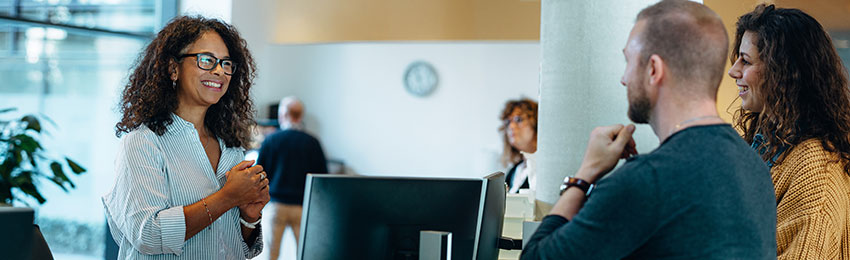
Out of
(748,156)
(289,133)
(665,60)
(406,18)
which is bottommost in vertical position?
(289,133)

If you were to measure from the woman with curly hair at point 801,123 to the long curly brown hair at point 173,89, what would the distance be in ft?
5.05

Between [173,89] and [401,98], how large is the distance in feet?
21.9

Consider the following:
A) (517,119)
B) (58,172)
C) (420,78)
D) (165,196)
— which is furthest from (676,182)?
(420,78)

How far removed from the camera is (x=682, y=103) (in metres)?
1.49

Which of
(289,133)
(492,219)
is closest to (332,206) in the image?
(492,219)

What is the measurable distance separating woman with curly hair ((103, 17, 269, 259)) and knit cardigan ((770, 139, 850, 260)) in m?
1.47

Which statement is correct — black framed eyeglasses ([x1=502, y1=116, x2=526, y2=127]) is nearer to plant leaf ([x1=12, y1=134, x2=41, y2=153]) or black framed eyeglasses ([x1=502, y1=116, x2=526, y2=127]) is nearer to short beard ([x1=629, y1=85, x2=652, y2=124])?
plant leaf ([x1=12, y1=134, x2=41, y2=153])

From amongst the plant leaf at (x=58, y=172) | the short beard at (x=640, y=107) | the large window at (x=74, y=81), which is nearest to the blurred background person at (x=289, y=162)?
the large window at (x=74, y=81)

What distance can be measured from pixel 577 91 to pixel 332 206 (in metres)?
1.14

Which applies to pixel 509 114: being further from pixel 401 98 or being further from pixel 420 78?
pixel 401 98

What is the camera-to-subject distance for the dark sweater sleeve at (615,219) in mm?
1401

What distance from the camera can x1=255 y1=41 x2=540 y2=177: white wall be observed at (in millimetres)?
8625

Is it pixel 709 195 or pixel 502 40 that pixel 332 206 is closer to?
pixel 709 195

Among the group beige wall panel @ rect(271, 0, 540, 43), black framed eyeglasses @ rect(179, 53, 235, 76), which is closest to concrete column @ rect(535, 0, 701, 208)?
black framed eyeglasses @ rect(179, 53, 235, 76)
